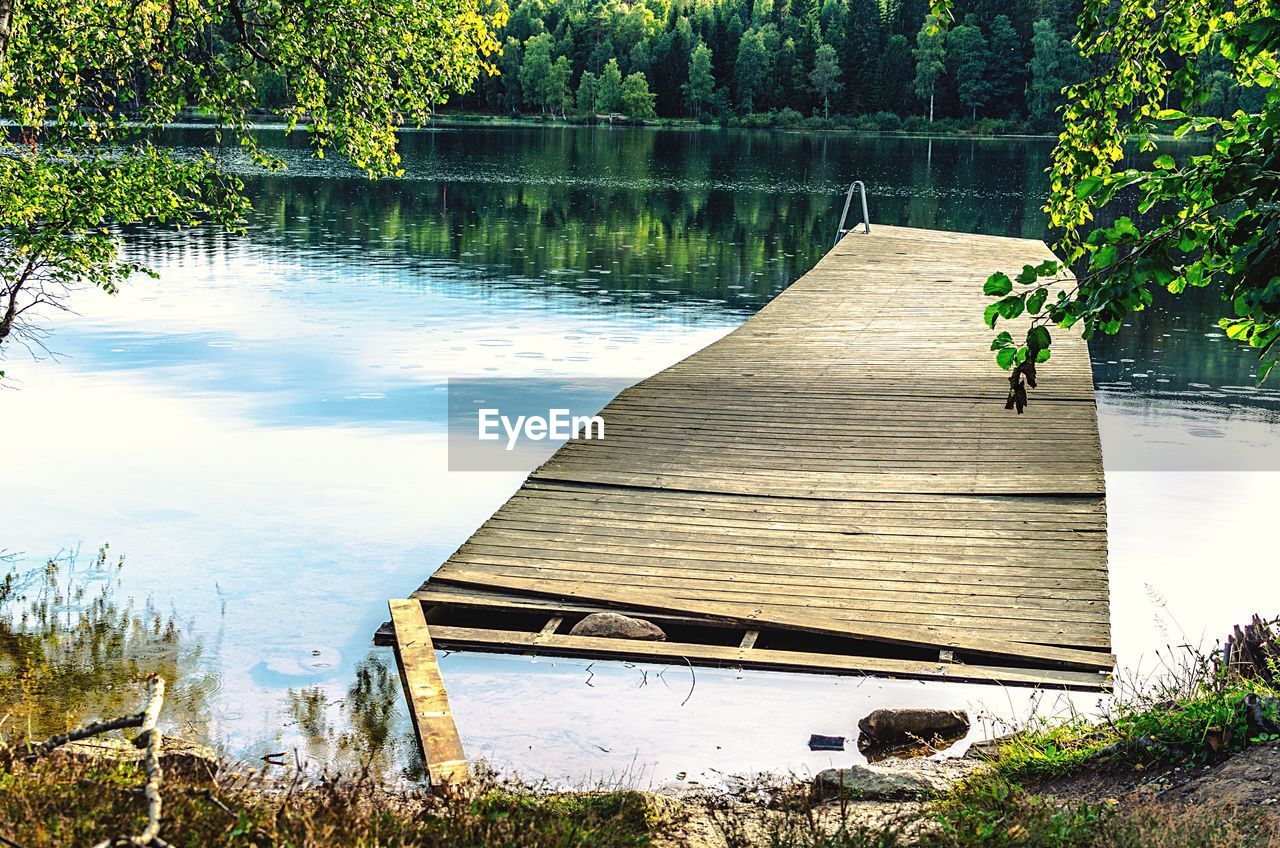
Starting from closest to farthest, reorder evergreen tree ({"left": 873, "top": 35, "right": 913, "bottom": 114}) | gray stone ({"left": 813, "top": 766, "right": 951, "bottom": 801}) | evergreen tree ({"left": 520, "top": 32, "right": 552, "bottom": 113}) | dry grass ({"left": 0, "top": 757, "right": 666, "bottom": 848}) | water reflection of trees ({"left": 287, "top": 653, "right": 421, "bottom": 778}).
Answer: dry grass ({"left": 0, "top": 757, "right": 666, "bottom": 848}), gray stone ({"left": 813, "top": 766, "right": 951, "bottom": 801}), water reflection of trees ({"left": 287, "top": 653, "right": 421, "bottom": 778}), evergreen tree ({"left": 873, "top": 35, "right": 913, "bottom": 114}), evergreen tree ({"left": 520, "top": 32, "right": 552, "bottom": 113})

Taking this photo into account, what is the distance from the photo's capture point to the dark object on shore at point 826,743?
22.0 ft

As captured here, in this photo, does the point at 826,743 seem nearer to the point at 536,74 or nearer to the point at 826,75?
the point at 826,75

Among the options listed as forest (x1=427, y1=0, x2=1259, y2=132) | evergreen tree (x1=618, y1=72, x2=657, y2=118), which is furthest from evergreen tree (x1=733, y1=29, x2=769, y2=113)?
evergreen tree (x1=618, y1=72, x2=657, y2=118)

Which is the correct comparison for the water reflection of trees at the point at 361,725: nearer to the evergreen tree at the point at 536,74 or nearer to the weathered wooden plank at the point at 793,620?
the weathered wooden plank at the point at 793,620

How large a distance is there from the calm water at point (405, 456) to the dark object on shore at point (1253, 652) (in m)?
0.94

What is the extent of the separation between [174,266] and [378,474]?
55.8ft

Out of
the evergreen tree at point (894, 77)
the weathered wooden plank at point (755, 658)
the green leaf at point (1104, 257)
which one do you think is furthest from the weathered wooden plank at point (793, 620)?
the evergreen tree at point (894, 77)

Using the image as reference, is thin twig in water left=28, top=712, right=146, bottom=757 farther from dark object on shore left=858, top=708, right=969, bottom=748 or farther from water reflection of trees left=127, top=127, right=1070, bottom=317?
water reflection of trees left=127, top=127, right=1070, bottom=317

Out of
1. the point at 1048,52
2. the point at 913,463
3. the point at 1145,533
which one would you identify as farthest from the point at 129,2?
the point at 1048,52

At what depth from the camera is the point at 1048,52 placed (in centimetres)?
10206

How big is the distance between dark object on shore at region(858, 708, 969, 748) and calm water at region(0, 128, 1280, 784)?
28cm

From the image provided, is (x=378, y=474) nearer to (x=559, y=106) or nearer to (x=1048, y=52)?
(x=1048, y=52)

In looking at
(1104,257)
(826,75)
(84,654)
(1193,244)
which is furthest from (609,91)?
(1104,257)

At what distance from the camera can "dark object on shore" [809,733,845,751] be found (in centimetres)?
669
